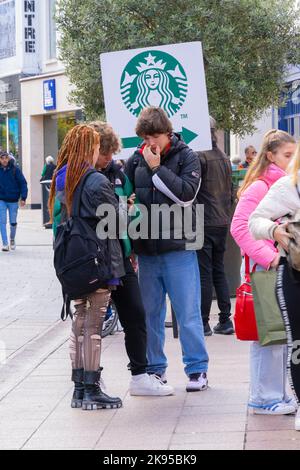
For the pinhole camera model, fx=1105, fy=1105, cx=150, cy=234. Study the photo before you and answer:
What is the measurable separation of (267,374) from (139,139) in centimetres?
322

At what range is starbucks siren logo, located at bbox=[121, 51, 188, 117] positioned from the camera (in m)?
9.27

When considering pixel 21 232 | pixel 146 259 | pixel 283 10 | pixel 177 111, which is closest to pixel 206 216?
pixel 177 111

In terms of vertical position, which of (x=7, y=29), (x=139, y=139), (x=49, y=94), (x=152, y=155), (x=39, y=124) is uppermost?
(x=7, y=29)

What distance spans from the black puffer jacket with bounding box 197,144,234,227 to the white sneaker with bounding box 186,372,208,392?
8.96 ft

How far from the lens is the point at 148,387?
23.6ft

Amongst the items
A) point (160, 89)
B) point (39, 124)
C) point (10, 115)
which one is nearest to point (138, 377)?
point (160, 89)

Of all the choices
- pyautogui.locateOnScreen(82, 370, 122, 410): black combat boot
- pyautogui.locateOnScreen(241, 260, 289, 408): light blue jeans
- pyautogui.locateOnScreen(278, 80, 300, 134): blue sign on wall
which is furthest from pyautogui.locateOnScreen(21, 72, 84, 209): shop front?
pyautogui.locateOnScreen(241, 260, 289, 408): light blue jeans

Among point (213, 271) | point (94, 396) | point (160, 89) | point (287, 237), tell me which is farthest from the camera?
point (213, 271)

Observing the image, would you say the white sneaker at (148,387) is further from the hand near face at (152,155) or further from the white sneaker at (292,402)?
the hand near face at (152,155)

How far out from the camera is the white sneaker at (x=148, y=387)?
7191 millimetres

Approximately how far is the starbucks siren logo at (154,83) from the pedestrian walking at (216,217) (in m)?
0.54

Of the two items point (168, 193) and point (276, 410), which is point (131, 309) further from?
point (276, 410)

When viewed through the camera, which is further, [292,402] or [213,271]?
[213,271]

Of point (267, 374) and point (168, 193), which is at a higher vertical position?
point (168, 193)
